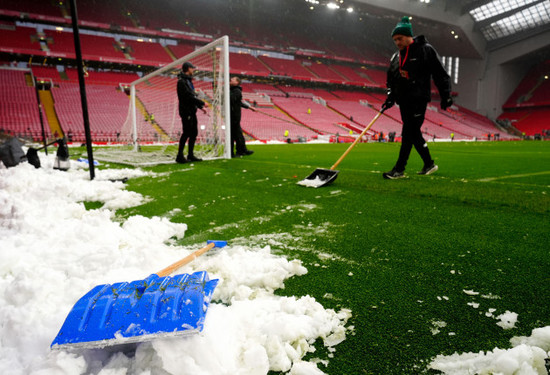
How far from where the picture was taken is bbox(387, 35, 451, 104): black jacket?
3.70 metres

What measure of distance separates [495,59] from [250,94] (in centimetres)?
2962

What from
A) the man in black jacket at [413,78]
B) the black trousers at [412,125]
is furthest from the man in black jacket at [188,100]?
the black trousers at [412,125]

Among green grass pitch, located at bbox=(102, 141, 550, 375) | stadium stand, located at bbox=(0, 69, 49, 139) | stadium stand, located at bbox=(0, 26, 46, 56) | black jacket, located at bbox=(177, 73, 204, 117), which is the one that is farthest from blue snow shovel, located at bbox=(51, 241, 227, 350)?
stadium stand, located at bbox=(0, 26, 46, 56)

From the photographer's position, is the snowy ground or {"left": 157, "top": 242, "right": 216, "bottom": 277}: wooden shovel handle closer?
the snowy ground

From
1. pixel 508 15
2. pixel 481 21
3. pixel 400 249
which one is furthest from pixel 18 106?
pixel 508 15

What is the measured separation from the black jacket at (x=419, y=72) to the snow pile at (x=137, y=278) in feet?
10.0

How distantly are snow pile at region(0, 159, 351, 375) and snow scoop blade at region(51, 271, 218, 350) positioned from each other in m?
0.04

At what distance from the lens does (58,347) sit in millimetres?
883

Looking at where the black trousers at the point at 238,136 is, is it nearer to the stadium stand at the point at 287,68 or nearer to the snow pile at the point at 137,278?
the snow pile at the point at 137,278

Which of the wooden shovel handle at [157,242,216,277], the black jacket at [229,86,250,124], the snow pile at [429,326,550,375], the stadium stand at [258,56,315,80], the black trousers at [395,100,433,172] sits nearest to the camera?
the snow pile at [429,326,550,375]

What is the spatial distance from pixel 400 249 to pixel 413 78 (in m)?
2.74

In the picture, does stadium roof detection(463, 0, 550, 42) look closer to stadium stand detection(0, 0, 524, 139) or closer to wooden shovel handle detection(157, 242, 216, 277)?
stadium stand detection(0, 0, 524, 139)

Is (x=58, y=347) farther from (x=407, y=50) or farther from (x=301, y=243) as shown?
(x=407, y=50)

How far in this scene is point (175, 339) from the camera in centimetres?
92
